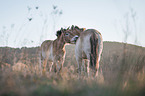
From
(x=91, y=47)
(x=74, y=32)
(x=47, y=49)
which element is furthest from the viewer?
(x=47, y=49)

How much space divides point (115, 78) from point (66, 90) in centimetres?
124

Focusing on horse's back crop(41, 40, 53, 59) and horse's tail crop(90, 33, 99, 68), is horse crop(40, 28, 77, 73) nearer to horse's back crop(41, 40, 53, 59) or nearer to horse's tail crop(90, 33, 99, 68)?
horse's back crop(41, 40, 53, 59)

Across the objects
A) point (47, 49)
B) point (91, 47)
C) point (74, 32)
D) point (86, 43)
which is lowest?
point (47, 49)

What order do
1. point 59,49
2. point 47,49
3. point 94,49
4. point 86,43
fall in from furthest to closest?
point 47,49 < point 59,49 < point 86,43 < point 94,49

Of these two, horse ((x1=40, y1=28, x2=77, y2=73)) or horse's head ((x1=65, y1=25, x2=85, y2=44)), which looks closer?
horse's head ((x1=65, y1=25, x2=85, y2=44))

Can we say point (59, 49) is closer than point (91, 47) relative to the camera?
No

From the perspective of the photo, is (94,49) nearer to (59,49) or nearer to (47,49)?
(59,49)

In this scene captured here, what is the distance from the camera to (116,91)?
2.27 m

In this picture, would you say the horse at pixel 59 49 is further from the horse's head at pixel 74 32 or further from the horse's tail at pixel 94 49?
the horse's tail at pixel 94 49

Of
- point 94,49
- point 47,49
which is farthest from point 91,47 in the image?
point 47,49

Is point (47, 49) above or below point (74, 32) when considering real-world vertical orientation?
below

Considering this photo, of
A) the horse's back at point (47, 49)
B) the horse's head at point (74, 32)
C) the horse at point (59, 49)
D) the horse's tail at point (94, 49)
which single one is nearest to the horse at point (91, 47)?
the horse's tail at point (94, 49)

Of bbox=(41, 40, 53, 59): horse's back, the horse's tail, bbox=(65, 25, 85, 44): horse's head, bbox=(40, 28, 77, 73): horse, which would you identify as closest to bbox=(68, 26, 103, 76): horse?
the horse's tail

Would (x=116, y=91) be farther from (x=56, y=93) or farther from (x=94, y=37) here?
(x=94, y=37)
